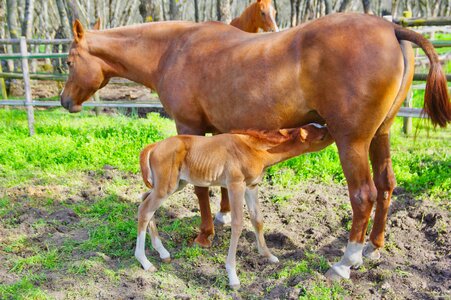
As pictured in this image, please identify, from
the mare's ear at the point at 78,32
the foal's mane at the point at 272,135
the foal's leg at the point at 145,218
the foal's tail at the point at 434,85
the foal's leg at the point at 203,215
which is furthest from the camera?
the mare's ear at the point at 78,32

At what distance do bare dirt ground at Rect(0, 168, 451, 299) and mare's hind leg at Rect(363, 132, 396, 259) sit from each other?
0.16 meters

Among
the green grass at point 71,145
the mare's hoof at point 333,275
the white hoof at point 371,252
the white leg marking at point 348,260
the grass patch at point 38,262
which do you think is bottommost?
the green grass at point 71,145

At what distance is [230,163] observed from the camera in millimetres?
3863

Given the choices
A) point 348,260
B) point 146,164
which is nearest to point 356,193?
point 348,260

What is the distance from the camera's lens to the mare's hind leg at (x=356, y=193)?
3627 mm

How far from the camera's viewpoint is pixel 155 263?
423 centimetres

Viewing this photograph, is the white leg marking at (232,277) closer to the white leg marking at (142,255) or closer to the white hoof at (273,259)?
the white hoof at (273,259)

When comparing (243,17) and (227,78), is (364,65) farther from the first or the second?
(243,17)

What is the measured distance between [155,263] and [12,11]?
35.5ft

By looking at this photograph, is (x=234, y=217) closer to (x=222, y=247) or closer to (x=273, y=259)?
(x=273, y=259)

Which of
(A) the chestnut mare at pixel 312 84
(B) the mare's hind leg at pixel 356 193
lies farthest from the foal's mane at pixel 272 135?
(B) the mare's hind leg at pixel 356 193

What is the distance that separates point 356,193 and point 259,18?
15.5 ft

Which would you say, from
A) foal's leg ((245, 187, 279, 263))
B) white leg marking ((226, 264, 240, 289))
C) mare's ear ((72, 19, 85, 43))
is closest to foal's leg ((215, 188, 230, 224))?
foal's leg ((245, 187, 279, 263))

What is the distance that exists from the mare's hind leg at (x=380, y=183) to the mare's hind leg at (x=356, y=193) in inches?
16.0
